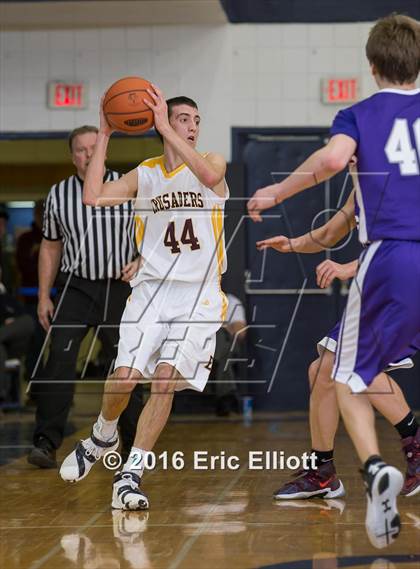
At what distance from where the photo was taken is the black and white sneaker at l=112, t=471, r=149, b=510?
4.75m

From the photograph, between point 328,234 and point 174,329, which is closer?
point 328,234

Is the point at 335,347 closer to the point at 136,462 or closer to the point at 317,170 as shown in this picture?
the point at 136,462

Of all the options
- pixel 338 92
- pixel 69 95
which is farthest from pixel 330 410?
pixel 69 95

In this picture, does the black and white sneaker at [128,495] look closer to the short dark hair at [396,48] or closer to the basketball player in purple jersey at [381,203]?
the basketball player in purple jersey at [381,203]

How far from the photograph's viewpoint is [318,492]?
5004 millimetres

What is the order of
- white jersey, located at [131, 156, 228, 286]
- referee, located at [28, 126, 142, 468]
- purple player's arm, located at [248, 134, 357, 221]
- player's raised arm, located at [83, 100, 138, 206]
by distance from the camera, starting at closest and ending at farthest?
1. purple player's arm, located at [248, 134, 357, 221]
2. player's raised arm, located at [83, 100, 138, 206]
3. white jersey, located at [131, 156, 228, 286]
4. referee, located at [28, 126, 142, 468]

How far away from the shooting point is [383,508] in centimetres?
334

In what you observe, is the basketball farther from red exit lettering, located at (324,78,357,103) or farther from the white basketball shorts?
red exit lettering, located at (324,78,357,103)

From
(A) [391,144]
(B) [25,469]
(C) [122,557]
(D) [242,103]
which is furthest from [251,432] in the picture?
(A) [391,144]

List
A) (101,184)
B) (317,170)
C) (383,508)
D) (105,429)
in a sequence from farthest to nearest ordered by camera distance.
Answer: (105,429) < (101,184) < (317,170) < (383,508)

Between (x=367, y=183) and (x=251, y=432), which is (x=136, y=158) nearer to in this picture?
(x=251, y=432)

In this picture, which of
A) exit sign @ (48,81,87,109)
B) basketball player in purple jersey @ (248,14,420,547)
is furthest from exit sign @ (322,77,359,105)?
basketball player in purple jersey @ (248,14,420,547)

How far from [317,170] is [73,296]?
120 inches

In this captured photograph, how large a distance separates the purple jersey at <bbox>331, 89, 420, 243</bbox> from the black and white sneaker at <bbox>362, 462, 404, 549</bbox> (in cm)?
75
